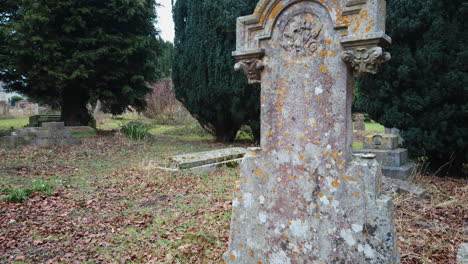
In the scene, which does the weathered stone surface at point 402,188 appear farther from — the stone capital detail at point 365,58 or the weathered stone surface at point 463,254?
the stone capital detail at point 365,58

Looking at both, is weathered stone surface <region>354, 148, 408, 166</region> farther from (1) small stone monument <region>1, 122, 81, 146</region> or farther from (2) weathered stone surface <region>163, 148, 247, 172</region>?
(1) small stone monument <region>1, 122, 81, 146</region>

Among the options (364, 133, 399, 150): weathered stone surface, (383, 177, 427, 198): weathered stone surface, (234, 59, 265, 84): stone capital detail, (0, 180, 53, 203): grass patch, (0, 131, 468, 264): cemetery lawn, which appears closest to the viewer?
(234, 59, 265, 84): stone capital detail

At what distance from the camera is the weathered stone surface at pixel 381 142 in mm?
7848

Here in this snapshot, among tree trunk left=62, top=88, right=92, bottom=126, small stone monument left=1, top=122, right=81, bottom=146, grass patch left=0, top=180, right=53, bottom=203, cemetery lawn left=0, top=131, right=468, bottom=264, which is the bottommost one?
cemetery lawn left=0, top=131, right=468, bottom=264

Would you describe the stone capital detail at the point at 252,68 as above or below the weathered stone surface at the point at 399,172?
above

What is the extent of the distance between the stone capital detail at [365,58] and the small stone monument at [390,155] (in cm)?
546

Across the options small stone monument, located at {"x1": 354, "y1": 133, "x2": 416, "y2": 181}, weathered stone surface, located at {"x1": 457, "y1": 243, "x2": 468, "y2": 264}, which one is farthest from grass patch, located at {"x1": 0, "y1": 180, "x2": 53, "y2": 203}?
small stone monument, located at {"x1": 354, "y1": 133, "x2": 416, "y2": 181}

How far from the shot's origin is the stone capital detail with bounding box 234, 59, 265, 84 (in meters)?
3.05

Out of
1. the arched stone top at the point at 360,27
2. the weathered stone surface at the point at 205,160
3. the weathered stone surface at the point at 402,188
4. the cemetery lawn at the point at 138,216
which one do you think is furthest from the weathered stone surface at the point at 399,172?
the arched stone top at the point at 360,27

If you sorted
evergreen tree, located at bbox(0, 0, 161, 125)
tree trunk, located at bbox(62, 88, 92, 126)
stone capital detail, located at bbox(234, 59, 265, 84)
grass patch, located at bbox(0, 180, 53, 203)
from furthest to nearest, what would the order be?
tree trunk, located at bbox(62, 88, 92, 126) < evergreen tree, located at bbox(0, 0, 161, 125) < grass patch, located at bbox(0, 180, 53, 203) < stone capital detail, located at bbox(234, 59, 265, 84)

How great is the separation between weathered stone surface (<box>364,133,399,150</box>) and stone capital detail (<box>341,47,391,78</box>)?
18.9ft

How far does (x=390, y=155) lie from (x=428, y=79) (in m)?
1.80

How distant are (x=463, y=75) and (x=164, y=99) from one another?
19562mm

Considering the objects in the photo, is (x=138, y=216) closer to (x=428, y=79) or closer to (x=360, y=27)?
(x=360, y=27)
